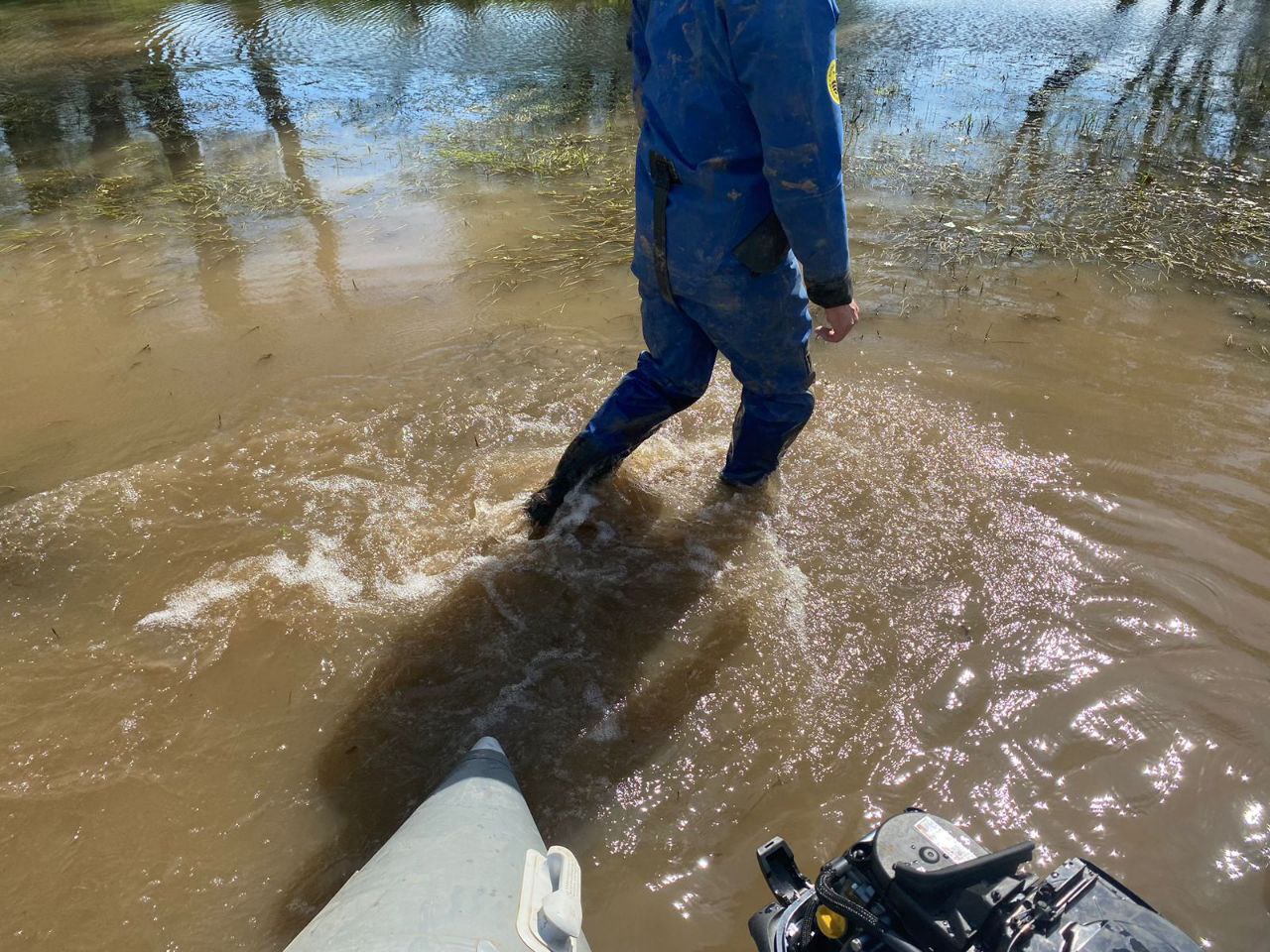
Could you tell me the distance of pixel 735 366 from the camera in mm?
2838

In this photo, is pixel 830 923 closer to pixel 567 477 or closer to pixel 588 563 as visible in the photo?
pixel 588 563

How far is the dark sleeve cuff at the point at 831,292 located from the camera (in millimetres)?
2438

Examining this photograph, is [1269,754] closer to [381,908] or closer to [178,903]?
[381,908]

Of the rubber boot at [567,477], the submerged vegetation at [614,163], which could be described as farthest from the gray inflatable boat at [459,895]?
the submerged vegetation at [614,163]

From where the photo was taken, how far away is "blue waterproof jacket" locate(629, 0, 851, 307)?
6.66 ft

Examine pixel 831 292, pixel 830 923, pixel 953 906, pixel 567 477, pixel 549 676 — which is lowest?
pixel 549 676

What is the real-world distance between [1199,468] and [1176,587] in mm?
856

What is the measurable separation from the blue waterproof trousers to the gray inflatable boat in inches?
62.5

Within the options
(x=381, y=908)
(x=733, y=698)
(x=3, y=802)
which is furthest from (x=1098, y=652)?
(x=3, y=802)

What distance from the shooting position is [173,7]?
462 inches

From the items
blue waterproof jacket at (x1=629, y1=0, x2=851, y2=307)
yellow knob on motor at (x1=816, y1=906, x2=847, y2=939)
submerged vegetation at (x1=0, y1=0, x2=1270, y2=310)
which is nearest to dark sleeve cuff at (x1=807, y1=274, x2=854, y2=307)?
blue waterproof jacket at (x1=629, y1=0, x2=851, y2=307)

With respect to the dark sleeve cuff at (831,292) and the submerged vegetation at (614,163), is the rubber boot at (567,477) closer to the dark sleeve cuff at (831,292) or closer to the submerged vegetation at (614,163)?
the dark sleeve cuff at (831,292)

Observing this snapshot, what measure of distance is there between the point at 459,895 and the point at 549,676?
1.22m

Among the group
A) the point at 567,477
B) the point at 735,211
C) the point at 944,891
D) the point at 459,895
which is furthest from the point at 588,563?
the point at 944,891
